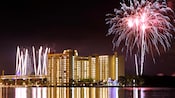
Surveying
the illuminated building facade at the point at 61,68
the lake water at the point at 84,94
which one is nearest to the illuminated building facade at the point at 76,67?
the illuminated building facade at the point at 61,68

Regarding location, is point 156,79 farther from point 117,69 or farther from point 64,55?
point 64,55

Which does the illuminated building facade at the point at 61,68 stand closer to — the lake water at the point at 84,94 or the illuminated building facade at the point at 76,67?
the illuminated building facade at the point at 76,67

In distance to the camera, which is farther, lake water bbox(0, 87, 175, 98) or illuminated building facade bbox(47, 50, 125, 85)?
illuminated building facade bbox(47, 50, 125, 85)

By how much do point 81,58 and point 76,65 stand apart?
2488mm

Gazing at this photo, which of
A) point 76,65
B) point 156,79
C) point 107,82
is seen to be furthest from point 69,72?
point 156,79

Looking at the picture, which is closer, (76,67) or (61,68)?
(61,68)

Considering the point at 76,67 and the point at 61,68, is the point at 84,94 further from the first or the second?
the point at 76,67

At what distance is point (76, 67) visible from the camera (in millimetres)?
133500

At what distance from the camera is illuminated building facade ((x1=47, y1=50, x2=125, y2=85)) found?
127 meters

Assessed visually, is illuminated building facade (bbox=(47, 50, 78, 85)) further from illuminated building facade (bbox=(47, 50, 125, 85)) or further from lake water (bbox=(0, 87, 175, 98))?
lake water (bbox=(0, 87, 175, 98))

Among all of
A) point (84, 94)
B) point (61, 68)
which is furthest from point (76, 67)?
point (84, 94)

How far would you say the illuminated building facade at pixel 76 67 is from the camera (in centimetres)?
12744

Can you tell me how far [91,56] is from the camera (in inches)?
5305

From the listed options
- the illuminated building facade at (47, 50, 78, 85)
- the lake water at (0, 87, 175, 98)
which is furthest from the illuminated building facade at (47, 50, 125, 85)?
the lake water at (0, 87, 175, 98)
